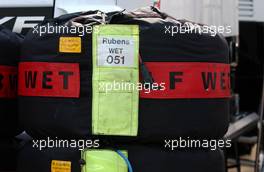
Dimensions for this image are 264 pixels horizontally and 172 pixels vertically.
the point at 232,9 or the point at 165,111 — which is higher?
the point at 232,9

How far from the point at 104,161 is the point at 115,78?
324mm

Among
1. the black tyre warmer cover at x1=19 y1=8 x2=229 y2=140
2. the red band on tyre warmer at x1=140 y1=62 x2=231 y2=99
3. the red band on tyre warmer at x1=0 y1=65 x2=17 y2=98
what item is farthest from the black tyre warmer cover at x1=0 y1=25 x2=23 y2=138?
the red band on tyre warmer at x1=140 y1=62 x2=231 y2=99

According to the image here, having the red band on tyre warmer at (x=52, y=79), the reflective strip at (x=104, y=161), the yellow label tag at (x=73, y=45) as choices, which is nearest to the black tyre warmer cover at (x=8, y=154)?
the red band on tyre warmer at (x=52, y=79)

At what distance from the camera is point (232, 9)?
4.18 metres

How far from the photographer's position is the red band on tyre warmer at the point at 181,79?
2.11 m

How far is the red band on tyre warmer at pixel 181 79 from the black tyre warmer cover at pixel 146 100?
1 cm

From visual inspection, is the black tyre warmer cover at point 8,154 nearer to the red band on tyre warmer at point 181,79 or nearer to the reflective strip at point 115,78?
the reflective strip at point 115,78

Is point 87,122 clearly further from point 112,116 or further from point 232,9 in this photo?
point 232,9

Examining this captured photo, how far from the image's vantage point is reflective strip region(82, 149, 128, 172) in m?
2.09

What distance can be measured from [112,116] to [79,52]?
283mm

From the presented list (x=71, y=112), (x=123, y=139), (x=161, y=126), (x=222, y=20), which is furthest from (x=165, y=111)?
(x=222, y=20)

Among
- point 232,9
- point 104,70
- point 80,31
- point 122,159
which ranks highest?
point 232,9

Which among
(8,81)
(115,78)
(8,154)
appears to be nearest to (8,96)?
(8,81)

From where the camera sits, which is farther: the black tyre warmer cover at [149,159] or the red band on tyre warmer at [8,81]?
the red band on tyre warmer at [8,81]
